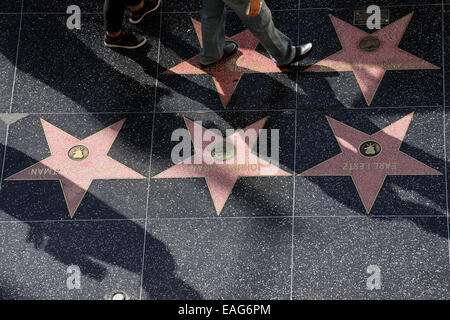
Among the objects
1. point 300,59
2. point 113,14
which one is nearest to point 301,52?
point 300,59

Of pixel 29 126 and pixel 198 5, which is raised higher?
pixel 198 5

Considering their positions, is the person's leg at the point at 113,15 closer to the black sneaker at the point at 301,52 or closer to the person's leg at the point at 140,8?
the person's leg at the point at 140,8

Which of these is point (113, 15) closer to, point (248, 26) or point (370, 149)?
point (248, 26)

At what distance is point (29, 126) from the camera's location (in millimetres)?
5828

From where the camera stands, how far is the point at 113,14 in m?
5.75

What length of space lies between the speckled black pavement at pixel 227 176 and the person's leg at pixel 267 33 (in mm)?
165

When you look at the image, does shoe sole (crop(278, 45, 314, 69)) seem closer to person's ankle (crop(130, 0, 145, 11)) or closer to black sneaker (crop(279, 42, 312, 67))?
black sneaker (crop(279, 42, 312, 67))

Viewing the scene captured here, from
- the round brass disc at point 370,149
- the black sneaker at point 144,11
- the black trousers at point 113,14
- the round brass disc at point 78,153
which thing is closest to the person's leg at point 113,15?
the black trousers at point 113,14

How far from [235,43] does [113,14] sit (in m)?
0.89

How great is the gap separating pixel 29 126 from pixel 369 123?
2369 mm

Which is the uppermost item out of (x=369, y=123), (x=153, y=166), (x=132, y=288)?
(x=369, y=123)

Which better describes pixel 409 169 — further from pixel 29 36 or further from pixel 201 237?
pixel 29 36

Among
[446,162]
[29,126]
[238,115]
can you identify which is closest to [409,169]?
[446,162]

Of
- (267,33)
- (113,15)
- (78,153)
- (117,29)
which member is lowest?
(78,153)
